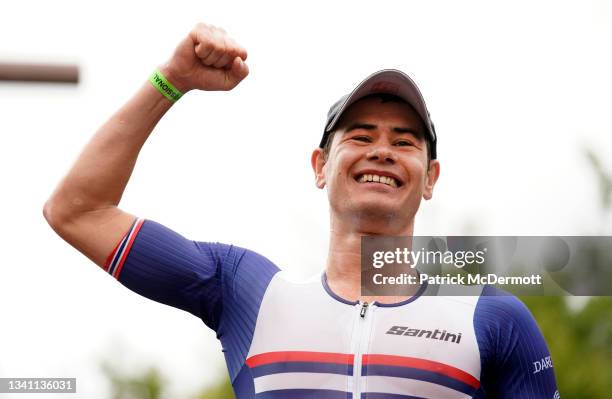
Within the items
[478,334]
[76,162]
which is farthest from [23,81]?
[478,334]

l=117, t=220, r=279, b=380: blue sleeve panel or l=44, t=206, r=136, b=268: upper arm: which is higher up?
l=44, t=206, r=136, b=268: upper arm

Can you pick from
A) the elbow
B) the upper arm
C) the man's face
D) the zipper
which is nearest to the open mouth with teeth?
the man's face

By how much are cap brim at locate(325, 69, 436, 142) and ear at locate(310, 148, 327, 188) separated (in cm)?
26

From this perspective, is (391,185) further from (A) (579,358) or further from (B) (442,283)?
(A) (579,358)

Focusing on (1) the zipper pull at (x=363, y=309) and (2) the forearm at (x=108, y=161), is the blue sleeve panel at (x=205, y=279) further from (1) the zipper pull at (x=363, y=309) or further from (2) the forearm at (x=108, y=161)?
(1) the zipper pull at (x=363, y=309)

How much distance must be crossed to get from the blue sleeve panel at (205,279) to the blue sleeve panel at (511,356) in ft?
3.07

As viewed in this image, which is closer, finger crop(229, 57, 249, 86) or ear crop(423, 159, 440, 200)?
finger crop(229, 57, 249, 86)

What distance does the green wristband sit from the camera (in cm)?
415

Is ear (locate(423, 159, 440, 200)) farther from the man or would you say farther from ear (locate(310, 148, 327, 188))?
ear (locate(310, 148, 327, 188))

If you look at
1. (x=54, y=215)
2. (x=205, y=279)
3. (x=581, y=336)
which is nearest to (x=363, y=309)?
(x=205, y=279)

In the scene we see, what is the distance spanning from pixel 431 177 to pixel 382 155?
1.44 ft

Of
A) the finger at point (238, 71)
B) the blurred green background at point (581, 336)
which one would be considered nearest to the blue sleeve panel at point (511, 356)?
the finger at point (238, 71)

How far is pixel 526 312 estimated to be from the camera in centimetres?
414

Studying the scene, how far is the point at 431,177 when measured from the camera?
470 cm
